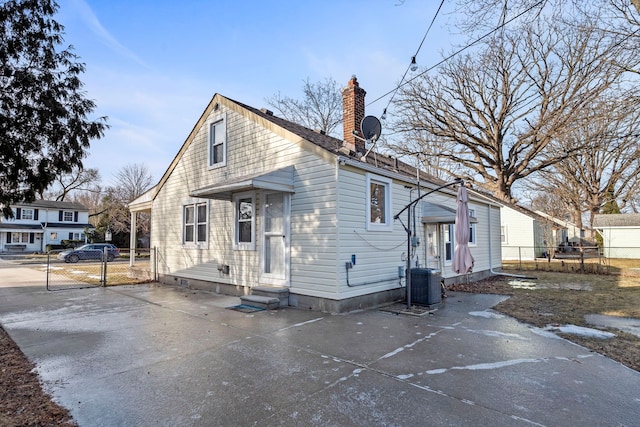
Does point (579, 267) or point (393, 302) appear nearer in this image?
point (393, 302)

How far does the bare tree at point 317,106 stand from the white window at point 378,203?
17.9 metres

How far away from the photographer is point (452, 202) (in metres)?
12.9

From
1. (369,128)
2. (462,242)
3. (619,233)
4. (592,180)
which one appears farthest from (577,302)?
(592,180)

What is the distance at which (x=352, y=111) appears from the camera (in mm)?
9969

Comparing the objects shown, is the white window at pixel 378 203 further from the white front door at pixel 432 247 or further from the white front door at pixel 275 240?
the white front door at pixel 432 247

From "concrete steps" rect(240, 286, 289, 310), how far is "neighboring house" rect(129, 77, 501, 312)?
21 centimetres

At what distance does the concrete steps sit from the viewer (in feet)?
25.8

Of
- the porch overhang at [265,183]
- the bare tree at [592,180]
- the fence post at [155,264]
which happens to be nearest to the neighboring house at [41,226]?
the fence post at [155,264]

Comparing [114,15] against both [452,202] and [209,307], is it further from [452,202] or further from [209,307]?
[452,202]

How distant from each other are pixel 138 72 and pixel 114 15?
8.40 feet

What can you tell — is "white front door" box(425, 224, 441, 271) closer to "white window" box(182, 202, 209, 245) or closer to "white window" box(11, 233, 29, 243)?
"white window" box(182, 202, 209, 245)

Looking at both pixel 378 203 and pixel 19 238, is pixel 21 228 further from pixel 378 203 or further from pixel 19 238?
pixel 378 203

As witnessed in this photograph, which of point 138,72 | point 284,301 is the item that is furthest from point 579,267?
point 138,72

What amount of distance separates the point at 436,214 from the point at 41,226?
1773 inches
